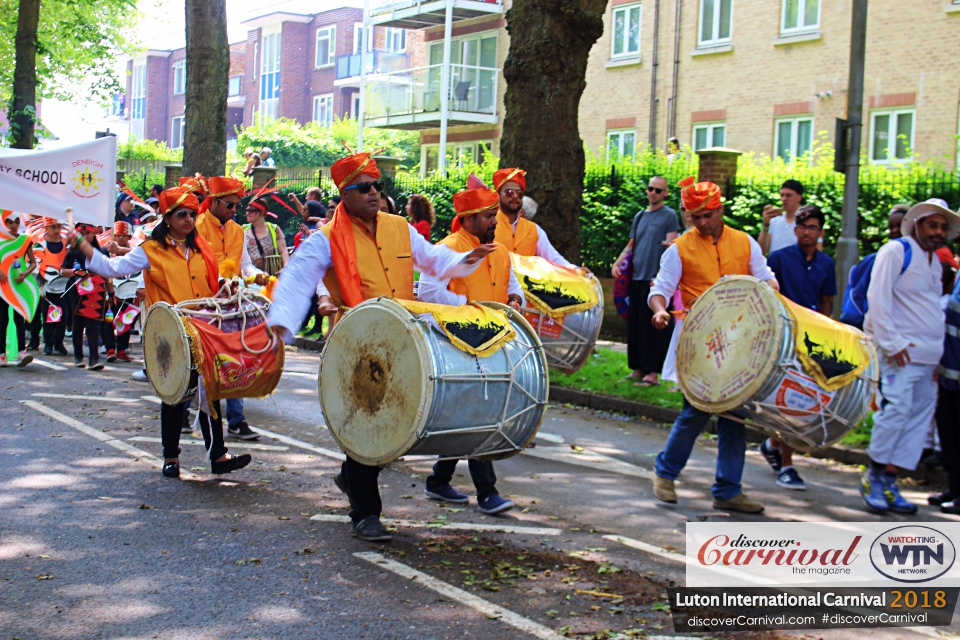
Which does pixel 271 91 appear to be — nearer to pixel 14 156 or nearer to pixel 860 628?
pixel 14 156

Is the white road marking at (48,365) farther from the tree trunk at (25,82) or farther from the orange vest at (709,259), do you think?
the tree trunk at (25,82)

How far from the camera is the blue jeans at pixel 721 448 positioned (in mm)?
7203

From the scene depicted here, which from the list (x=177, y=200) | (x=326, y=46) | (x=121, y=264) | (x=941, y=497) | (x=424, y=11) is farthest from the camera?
(x=326, y=46)

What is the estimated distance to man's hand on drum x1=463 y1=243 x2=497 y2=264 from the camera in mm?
6555

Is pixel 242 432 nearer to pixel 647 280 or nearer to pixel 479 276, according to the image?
pixel 479 276

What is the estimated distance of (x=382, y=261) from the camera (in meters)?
6.45

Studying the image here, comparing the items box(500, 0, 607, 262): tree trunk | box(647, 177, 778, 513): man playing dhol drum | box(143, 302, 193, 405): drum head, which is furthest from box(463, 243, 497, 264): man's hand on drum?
box(500, 0, 607, 262): tree trunk

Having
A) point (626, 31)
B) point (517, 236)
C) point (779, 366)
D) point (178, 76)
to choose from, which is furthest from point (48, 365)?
point (178, 76)

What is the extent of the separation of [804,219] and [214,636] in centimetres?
549

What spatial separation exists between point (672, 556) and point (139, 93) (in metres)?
71.1

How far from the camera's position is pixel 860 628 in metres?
5.00

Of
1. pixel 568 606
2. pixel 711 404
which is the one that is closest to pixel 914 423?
pixel 711 404

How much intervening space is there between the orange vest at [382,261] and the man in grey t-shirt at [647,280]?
5.94m

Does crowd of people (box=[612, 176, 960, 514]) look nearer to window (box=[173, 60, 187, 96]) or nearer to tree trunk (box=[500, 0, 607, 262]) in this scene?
tree trunk (box=[500, 0, 607, 262])
